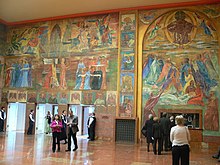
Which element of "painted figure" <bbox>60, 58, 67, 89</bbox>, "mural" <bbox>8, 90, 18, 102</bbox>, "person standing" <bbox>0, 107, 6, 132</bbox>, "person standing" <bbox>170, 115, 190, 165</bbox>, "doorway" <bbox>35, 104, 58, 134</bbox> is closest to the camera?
"person standing" <bbox>170, 115, 190, 165</bbox>

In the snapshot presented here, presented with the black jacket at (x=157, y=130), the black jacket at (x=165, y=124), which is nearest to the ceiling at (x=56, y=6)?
the black jacket at (x=165, y=124)

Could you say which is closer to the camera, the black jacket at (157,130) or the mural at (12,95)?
the black jacket at (157,130)

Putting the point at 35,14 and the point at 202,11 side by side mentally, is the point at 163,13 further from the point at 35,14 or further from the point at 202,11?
the point at 35,14

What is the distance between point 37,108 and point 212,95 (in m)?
13.0

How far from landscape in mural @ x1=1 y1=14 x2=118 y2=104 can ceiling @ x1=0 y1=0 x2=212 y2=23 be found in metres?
0.83

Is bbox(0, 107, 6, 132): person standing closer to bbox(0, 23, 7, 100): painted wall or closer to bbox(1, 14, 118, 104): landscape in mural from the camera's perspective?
bbox(1, 14, 118, 104): landscape in mural

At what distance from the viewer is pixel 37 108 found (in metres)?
19.8

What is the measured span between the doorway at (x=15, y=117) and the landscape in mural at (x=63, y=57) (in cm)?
215

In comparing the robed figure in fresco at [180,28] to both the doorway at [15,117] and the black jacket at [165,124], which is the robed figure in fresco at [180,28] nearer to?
the black jacket at [165,124]

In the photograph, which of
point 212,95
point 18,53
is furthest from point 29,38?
point 212,95

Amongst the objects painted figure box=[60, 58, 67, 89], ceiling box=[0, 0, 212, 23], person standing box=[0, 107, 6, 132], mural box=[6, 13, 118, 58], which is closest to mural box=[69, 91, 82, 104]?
painted figure box=[60, 58, 67, 89]

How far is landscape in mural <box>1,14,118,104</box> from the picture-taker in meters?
18.0

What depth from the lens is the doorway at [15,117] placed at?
818 inches

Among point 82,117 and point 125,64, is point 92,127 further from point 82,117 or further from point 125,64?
point 125,64
